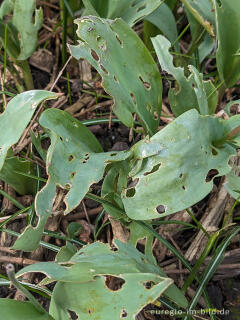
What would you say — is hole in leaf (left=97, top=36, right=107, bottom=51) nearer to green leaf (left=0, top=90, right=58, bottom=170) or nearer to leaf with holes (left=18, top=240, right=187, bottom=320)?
green leaf (left=0, top=90, right=58, bottom=170)

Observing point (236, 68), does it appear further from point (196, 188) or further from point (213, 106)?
point (196, 188)

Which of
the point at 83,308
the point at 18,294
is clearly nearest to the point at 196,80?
the point at 83,308

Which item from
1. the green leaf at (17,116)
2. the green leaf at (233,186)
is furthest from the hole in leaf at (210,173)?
the green leaf at (17,116)

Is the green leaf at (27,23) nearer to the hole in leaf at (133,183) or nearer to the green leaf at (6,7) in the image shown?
the green leaf at (6,7)

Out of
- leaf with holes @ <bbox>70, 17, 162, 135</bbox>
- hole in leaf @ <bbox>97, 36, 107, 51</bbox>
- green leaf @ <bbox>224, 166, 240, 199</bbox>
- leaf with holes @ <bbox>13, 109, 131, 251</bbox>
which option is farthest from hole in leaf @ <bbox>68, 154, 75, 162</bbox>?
green leaf @ <bbox>224, 166, 240, 199</bbox>

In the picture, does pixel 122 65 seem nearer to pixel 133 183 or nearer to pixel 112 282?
pixel 133 183
